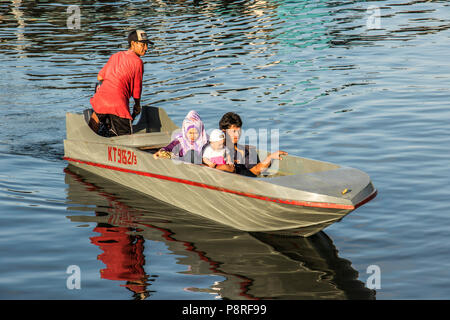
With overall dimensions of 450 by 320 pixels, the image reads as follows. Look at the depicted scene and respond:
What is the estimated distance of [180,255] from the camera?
9.02 metres

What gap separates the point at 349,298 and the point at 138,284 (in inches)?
101

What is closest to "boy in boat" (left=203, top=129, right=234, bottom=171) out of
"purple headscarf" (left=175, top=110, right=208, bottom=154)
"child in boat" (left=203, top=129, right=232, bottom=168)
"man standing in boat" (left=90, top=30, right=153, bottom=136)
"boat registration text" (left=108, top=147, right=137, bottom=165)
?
"child in boat" (left=203, top=129, right=232, bottom=168)

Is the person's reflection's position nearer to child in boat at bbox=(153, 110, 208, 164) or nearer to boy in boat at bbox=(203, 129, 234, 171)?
child in boat at bbox=(153, 110, 208, 164)

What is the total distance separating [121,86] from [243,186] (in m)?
4.19

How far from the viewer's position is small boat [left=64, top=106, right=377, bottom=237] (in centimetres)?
850

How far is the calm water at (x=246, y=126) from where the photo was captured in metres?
8.29

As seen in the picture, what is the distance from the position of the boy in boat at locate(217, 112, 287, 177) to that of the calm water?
40.0 inches

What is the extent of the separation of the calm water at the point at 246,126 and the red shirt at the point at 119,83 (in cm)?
142

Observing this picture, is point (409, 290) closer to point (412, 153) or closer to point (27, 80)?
point (412, 153)

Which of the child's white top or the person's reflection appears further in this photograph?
the child's white top

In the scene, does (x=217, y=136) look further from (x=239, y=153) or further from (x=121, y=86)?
(x=121, y=86)

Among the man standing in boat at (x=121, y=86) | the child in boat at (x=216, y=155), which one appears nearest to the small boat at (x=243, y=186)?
the child in boat at (x=216, y=155)

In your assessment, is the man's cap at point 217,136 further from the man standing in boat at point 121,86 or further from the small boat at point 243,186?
the man standing in boat at point 121,86

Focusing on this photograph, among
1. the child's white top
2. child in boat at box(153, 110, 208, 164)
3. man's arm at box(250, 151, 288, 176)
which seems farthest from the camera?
child in boat at box(153, 110, 208, 164)
